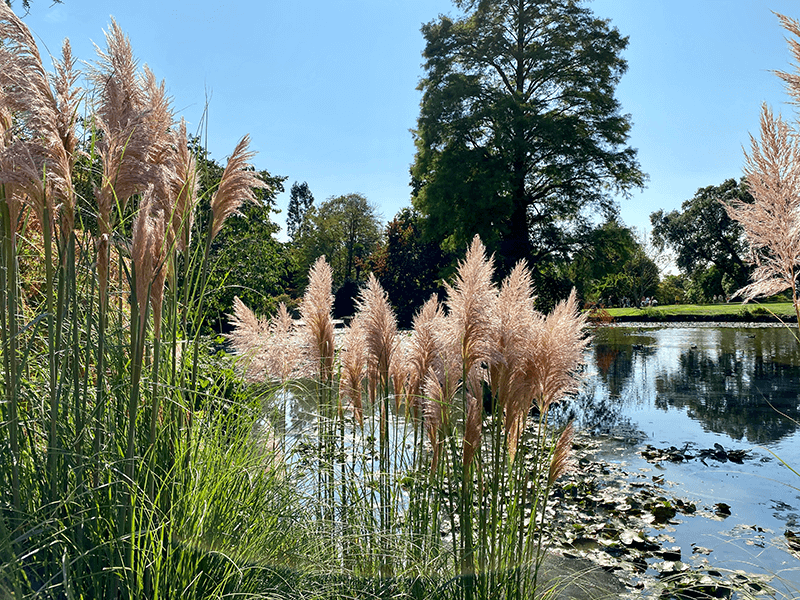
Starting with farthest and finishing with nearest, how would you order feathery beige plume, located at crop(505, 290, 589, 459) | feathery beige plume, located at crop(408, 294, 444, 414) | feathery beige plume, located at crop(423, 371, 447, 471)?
feathery beige plume, located at crop(408, 294, 444, 414), feathery beige plume, located at crop(423, 371, 447, 471), feathery beige plume, located at crop(505, 290, 589, 459)

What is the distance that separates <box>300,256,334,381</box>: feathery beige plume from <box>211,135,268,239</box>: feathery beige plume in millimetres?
870

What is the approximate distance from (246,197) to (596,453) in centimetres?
681

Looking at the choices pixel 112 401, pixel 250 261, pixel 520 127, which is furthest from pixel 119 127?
pixel 520 127

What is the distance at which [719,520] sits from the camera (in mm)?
5184

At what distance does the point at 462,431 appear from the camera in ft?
8.77

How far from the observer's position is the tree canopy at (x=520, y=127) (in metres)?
21.0

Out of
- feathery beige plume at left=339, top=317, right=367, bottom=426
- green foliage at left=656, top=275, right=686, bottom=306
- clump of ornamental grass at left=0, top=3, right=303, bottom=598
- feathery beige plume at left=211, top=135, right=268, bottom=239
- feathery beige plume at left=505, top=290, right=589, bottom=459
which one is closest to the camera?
clump of ornamental grass at left=0, top=3, right=303, bottom=598

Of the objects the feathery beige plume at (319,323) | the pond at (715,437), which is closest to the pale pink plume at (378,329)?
the feathery beige plume at (319,323)

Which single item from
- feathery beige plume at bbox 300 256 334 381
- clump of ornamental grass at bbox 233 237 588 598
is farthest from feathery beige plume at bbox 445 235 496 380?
feathery beige plume at bbox 300 256 334 381

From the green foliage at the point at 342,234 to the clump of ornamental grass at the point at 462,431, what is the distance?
136ft

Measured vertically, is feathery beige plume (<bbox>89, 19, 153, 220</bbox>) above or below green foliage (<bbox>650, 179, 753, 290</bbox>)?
below

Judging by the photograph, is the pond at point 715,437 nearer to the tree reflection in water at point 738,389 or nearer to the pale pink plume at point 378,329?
the tree reflection in water at point 738,389

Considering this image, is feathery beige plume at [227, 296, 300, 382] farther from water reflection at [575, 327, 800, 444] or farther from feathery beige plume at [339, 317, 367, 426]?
water reflection at [575, 327, 800, 444]

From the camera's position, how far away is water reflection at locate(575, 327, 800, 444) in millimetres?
9414
